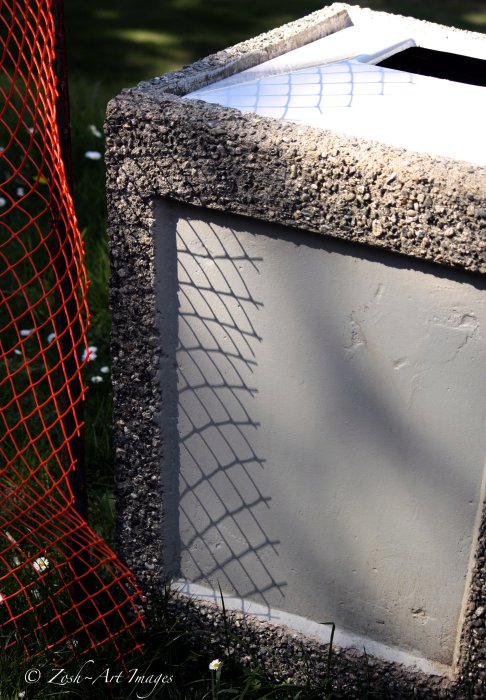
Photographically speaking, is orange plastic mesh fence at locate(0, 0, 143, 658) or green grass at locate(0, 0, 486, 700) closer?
orange plastic mesh fence at locate(0, 0, 143, 658)

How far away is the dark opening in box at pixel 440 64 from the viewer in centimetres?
245

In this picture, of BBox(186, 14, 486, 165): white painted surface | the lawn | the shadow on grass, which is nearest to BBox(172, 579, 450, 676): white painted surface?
BBox(186, 14, 486, 165): white painted surface

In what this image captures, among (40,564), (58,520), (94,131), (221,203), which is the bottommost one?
(40,564)

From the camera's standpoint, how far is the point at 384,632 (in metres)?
2.15

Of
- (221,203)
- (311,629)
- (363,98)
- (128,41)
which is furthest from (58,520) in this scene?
(128,41)

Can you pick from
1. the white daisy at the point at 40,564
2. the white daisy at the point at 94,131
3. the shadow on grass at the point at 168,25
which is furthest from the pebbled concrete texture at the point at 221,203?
the shadow on grass at the point at 168,25

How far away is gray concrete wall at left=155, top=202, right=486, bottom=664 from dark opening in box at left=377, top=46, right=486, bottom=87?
80 centimetres

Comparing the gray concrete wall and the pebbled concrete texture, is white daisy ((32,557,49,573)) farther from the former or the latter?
the gray concrete wall

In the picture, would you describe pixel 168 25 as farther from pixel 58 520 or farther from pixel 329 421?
pixel 329 421

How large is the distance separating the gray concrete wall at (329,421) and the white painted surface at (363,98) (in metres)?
0.24

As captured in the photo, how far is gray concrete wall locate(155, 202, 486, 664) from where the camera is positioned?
6.22 feet

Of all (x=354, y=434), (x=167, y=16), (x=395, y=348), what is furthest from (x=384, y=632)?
(x=167, y=16)

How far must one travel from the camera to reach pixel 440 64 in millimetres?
2467

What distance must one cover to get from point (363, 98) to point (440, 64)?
52 cm
